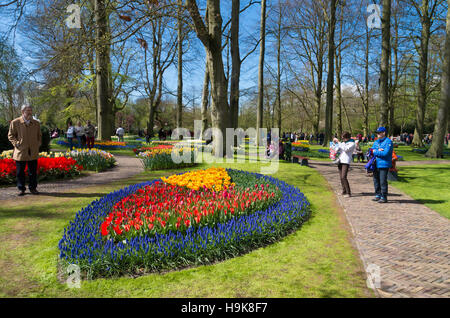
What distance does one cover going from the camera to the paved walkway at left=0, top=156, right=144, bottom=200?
22.4 ft

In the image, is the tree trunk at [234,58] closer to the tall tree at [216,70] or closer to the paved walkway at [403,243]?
the tall tree at [216,70]

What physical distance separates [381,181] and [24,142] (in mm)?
8206

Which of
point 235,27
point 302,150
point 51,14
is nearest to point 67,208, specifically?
point 51,14

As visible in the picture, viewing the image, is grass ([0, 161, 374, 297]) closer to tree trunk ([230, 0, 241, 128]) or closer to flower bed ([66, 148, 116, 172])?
flower bed ([66, 148, 116, 172])

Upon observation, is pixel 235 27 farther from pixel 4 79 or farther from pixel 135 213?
pixel 4 79

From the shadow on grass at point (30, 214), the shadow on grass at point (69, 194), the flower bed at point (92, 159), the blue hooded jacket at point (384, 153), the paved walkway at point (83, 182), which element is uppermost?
the blue hooded jacket at point (384, 153)

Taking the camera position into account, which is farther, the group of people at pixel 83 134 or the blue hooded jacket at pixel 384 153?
the group of people at pixel 83 134

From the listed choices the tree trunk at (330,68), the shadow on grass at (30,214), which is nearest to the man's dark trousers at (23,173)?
the shadow on grass at (30,214)

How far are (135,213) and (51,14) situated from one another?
6053 mm

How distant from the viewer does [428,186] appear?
28.0ft

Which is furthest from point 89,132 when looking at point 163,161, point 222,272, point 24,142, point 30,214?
point 222,272

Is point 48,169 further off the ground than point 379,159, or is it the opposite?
point 379,159

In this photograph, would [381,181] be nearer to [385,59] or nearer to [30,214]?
[30,214]

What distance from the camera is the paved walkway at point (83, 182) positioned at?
22.4ft
